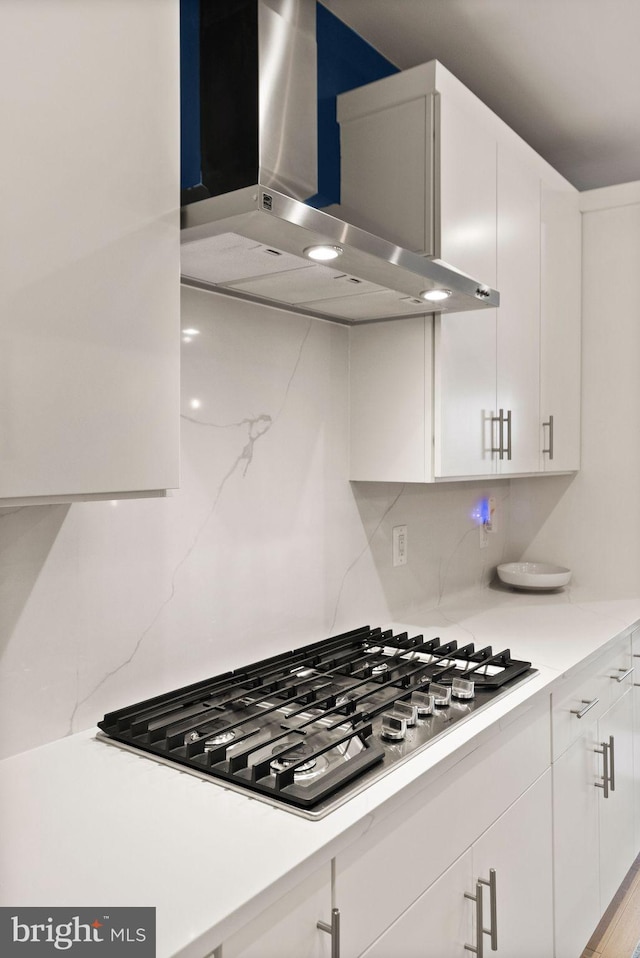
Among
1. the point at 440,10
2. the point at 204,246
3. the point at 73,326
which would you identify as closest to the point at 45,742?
the point at 73,326

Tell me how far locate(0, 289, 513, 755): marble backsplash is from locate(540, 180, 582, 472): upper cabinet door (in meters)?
0.62

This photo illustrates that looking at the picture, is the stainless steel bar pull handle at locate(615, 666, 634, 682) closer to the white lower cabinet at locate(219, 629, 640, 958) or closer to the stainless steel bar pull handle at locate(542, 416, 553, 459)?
the white lower cabinet at locate(219, 629, 640, 958)

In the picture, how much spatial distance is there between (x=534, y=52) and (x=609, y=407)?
1.31 meters

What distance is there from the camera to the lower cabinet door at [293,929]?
97 cm

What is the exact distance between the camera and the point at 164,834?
3.60ft

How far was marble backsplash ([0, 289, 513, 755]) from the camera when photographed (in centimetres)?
141

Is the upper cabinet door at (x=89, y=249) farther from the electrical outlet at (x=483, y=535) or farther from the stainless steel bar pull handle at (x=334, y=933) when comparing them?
the electrical outlet at (x=483, y=535)

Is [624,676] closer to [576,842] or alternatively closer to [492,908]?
[576,842]

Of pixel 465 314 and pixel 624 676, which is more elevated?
pixel 465 314

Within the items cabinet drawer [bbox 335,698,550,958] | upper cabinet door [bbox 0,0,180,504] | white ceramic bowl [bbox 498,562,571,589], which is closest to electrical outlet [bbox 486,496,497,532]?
white ceramic bowl [bbox 498,562,571,589]

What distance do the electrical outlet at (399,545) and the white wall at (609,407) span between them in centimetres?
94

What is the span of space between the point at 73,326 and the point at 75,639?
0.69m

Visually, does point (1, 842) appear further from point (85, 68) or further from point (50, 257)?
point (85, 68)

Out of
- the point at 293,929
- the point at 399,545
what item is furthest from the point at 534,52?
the point at 293,929
